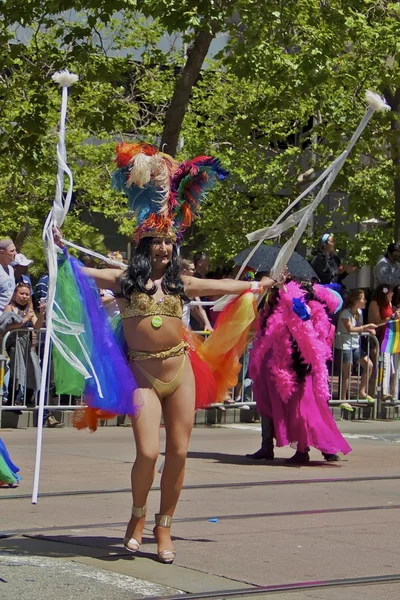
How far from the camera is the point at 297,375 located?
10.6 metres

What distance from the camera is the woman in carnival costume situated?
21.1 feet

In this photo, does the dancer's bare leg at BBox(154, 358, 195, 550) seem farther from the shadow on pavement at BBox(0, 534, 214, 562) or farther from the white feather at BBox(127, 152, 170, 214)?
the white feather at BBox(127, 152, 170, 214)

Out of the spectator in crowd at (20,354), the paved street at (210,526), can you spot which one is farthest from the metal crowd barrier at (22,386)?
the paved street at (210,526)

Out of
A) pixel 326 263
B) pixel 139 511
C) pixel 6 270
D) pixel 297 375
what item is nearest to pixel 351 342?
pixel 326 263

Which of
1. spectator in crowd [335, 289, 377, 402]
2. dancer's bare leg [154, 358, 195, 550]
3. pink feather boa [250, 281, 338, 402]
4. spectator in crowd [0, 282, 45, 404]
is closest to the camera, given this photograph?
dancer's bare leg [154, 358, 195, 550]

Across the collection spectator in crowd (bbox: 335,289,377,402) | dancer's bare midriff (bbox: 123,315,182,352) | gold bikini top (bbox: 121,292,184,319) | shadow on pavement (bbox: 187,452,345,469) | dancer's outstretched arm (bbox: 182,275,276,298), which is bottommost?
shadow on pavement (bbox: 187,452,345,469)

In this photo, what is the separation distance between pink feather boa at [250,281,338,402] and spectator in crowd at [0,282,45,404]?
317cm

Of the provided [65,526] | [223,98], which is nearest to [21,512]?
[65,526]

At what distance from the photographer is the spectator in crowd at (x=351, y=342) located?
597 inches

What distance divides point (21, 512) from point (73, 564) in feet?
5.57

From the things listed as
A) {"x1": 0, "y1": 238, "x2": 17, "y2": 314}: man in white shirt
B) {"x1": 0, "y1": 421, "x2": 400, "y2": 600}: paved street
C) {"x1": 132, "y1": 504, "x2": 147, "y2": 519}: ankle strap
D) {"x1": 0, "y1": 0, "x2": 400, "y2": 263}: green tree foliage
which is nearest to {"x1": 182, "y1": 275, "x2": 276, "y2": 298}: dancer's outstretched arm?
{"x1": 132, "y1": 504, "x2": 147, "y2": 519}: ankle strap

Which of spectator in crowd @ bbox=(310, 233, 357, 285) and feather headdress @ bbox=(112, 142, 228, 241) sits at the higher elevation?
spectator in crowd @ bbox=(310, 233, 357, 285)

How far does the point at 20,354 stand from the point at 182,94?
4.09 meters

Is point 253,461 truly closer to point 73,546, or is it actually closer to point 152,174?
point 73,546
